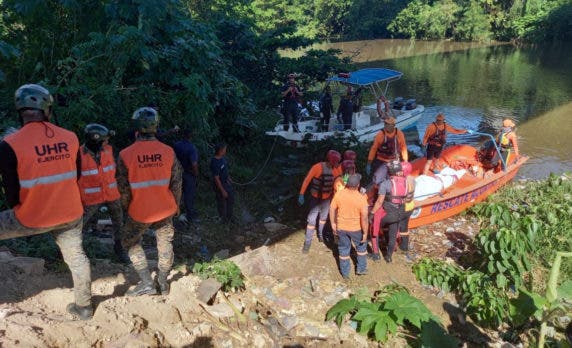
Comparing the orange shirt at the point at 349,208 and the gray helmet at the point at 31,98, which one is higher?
the gray helmet at the point at 31,98

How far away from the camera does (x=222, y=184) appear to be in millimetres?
6680

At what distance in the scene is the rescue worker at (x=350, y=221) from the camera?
5.34 meters

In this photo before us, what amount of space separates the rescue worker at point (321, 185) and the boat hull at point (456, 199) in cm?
159

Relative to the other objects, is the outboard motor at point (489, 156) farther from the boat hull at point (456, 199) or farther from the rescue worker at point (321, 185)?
the rescue worker at point (321, 185)

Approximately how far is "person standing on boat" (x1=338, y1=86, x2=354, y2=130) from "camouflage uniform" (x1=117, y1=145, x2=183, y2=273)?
26.6ft

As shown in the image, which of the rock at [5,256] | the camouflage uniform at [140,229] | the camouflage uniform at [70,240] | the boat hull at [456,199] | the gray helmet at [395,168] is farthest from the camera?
the boat hull at [456,199]

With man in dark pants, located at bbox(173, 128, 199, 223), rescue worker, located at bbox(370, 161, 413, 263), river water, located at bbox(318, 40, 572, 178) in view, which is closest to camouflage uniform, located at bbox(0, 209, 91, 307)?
man in dark pants, located at bbox(173, 128, 199, 223)

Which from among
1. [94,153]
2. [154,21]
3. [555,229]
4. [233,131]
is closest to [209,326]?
[94,153]

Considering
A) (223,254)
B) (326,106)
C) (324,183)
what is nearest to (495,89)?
(326,106)

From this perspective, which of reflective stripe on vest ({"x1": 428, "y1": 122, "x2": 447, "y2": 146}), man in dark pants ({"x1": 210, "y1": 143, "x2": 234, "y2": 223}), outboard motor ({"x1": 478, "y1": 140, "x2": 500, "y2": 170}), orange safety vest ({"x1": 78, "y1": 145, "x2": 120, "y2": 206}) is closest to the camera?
orange safety vest ({"x1": 78, "y1": 145, "x2": 120, "y2": 206})

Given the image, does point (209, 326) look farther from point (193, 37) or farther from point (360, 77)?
point (360, 77)

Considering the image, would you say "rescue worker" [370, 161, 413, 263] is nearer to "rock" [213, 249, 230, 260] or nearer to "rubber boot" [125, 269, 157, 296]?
"rock" [213, 249, 230, 260]

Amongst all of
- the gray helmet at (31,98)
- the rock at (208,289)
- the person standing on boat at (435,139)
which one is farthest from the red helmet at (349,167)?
the gray helmet at (31,98)

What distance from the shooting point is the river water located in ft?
45.3
